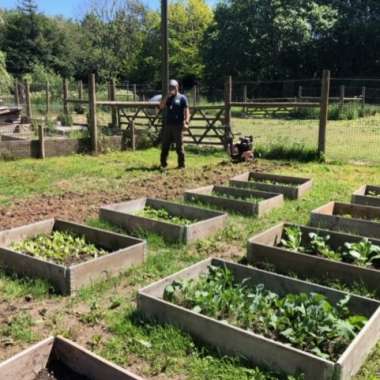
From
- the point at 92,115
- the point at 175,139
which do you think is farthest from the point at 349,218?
the point at 92,115

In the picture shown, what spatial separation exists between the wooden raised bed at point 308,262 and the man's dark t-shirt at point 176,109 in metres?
4.95

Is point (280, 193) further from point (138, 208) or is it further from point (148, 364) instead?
point (148, 364)

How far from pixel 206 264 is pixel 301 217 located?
2.45 m

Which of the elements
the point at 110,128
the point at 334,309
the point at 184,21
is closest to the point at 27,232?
the point at 334,309

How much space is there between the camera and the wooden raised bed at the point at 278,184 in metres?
7.11

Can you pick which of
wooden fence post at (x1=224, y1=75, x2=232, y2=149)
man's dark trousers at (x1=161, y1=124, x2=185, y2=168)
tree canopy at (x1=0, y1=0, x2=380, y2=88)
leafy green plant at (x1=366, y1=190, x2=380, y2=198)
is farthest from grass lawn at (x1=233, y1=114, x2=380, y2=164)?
tree canopy at (x1=0, y1=0, x2=380, y2=88)

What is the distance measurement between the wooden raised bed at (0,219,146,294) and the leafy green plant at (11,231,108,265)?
0.34 ft

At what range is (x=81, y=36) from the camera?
56719mm

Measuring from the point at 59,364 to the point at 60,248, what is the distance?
6.05 ft

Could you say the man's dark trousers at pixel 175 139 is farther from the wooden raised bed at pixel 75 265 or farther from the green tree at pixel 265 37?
the green tree at pixel 265 37

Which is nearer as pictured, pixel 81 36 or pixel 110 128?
pixel 110 128

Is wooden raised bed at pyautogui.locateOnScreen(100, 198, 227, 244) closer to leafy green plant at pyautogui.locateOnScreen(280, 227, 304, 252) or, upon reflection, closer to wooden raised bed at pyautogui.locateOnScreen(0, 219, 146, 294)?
wooden raised bed at pyautogui.locateOnScreen(0, 219, 146, 294)

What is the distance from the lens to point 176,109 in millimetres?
9438

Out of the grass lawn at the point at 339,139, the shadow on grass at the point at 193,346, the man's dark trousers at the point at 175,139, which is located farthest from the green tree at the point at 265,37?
the shadow on grass at the point at 193,346
